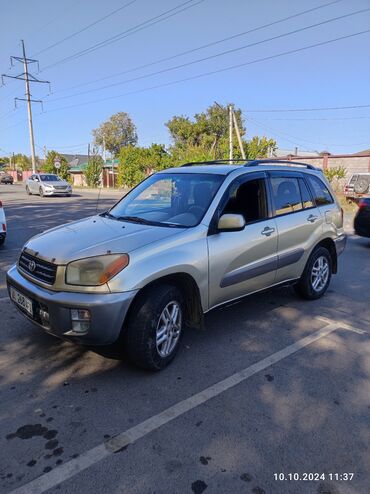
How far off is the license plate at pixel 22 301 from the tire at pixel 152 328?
872mm

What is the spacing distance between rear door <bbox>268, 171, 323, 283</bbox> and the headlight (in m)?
2.12

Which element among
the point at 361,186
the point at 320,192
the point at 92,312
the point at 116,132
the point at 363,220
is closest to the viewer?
the point at 92,312

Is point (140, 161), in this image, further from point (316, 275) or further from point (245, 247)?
point (245, 247)

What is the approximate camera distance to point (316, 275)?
206 inches

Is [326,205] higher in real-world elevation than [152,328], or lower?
higher

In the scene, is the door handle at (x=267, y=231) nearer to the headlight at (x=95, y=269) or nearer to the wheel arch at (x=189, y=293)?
the wheel arch at (x=189, y=293)

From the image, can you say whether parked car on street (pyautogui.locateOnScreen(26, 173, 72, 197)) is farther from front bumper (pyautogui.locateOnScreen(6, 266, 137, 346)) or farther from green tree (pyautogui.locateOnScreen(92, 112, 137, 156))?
green tree (pyautogui.locateOnScreen(92, 112, 137, 156))

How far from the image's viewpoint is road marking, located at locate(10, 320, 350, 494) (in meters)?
2.20

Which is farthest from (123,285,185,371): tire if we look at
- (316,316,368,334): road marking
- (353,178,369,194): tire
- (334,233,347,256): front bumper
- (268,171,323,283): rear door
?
(353,178,369,194): tire

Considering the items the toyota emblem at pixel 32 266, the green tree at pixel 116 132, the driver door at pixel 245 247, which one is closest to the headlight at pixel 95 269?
the toyota emblem at pixel 32 266

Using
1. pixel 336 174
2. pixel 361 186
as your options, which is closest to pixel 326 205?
pixel 361 186

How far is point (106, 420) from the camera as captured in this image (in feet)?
9.02

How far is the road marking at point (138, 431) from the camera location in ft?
7.23

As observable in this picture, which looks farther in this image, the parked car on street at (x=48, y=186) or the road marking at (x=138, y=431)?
the parked car on street at (x=48, y=186)
